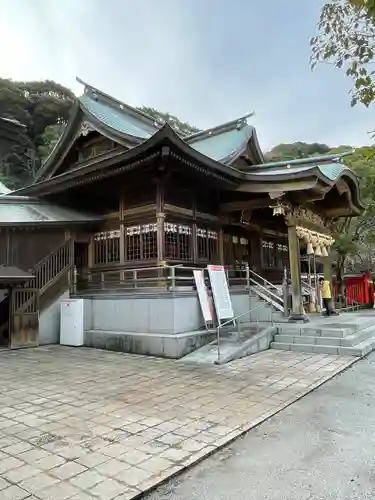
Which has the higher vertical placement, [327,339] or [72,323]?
[72,323]

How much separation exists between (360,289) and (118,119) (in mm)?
15117

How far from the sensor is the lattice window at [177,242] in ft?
34.4

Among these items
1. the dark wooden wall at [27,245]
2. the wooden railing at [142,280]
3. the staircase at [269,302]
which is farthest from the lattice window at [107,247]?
the staircase at [269,302]

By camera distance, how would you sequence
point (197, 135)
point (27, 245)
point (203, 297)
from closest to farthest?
point (203, 297), point (27, 245), point (197, 135)

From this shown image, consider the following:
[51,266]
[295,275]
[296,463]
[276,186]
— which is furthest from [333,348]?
[51,266]

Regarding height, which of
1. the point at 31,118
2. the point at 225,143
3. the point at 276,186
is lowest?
the point at 276,186

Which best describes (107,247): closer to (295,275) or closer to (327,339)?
(295,275)

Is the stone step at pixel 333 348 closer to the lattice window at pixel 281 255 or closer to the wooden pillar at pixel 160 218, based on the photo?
the wooden pillar at pixel 160 218

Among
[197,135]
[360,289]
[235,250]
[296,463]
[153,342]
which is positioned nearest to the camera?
[296,463]

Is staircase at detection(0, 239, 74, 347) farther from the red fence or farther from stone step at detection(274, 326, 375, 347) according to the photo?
the red fence

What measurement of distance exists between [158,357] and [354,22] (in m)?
7.25

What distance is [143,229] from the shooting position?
10.9 metres

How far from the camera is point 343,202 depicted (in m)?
14.1

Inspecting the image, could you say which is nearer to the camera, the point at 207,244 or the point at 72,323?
the point at 72,323
